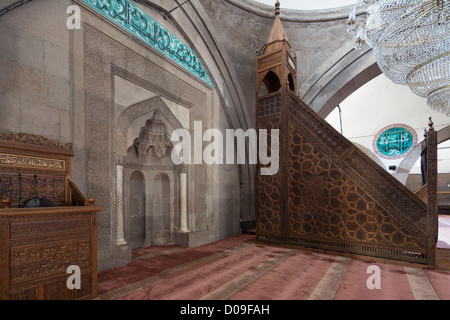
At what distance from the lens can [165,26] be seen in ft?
10.9

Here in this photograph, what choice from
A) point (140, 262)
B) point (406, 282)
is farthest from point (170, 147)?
point (406, 282)

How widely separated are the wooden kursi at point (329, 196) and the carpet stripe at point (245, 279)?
63 centimetres

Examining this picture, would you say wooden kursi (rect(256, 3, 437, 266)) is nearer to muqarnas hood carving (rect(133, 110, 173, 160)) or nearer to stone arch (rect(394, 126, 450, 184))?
muqarnas hood carving (rect(133, 110, 173, 160))

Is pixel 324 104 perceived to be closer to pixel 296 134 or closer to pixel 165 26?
pixel 296 134

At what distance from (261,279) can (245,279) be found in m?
0.15

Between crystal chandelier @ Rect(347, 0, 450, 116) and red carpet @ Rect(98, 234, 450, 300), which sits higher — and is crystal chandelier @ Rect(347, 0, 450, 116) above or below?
above

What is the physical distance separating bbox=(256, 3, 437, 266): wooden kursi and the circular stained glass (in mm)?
7975

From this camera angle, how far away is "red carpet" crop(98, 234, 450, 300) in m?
1.86

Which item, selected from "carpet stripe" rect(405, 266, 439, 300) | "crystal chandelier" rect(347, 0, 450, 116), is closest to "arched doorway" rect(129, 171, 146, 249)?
"carpet stripe" rect(405, 266, 439, 300)

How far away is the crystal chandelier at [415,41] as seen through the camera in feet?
9.73

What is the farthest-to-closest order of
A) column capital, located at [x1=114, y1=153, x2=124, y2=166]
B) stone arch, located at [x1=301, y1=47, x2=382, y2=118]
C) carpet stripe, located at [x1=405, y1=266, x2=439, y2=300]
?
1. stone arch, located at [x1=301, y1=47, x2=382, y2=118]
2. column capital, located at [x1=114, y1=153, x2=124, y2=166]
3. carpet stripe, located at [x1=405, y1=266, x2=439, y2=300]

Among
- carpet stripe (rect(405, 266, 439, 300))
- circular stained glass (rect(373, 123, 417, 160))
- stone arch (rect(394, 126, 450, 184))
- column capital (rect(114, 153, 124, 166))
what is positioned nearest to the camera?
carpet stripe (rect(405, 266, 439, 300))

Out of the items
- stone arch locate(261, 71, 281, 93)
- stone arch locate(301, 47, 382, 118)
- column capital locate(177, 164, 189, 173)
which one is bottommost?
column capital locate(177, 164, 189, 173)

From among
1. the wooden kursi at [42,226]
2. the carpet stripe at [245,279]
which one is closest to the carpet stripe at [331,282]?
the carpet stripe at [245,279]
